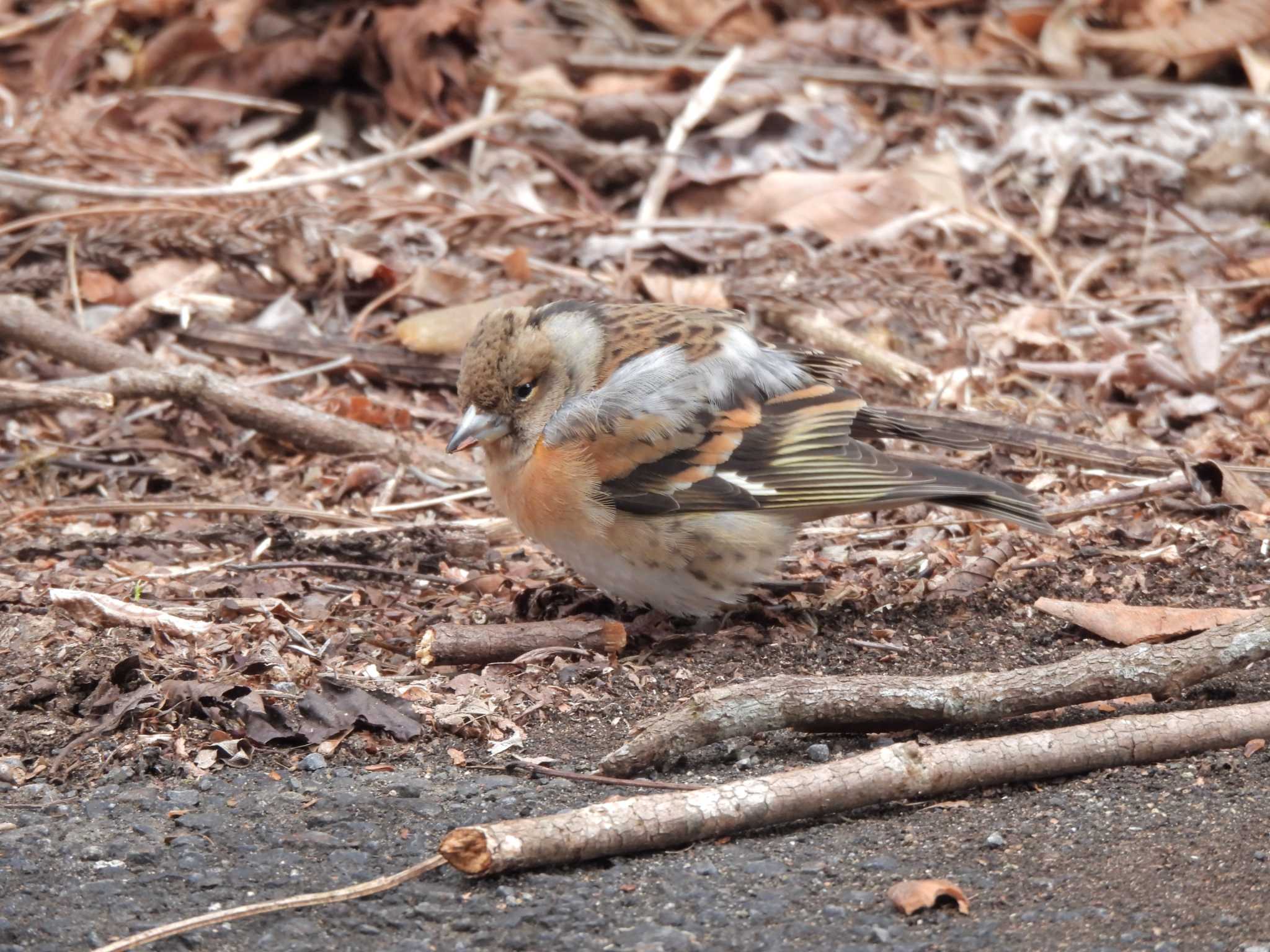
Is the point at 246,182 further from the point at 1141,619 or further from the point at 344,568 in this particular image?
the point at 1141,619

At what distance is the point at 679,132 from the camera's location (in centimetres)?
830

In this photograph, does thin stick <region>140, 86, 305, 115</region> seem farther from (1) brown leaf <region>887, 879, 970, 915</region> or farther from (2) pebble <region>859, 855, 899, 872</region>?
(1) brown leaf <region>887, 879, 970, 915</region>

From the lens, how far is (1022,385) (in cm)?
665

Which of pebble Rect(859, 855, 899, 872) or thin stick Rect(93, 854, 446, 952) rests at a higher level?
thin stick Rect(93, 854, 446, 952)

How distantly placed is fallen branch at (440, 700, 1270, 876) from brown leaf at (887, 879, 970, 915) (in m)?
0.30

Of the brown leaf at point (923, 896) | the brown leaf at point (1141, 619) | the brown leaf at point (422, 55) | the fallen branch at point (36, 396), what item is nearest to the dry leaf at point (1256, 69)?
the brown leaf at point (422, 55)

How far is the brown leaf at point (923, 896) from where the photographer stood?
10.3ft

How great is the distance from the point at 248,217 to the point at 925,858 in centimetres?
469

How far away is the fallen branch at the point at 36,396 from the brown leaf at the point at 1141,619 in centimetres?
328

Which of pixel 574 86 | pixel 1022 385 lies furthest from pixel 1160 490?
pixel 574 86

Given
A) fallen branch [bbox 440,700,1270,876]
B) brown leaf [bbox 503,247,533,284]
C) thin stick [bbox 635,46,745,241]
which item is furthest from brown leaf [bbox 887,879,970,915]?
thin stick [bbox 635,46,745,241]

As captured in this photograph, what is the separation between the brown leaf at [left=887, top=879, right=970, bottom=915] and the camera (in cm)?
313

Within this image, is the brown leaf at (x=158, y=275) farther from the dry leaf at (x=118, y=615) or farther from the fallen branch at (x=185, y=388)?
the dry leaf at (x=118, y=615)

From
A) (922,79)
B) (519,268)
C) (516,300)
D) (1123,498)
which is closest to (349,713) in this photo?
(1123,498)
